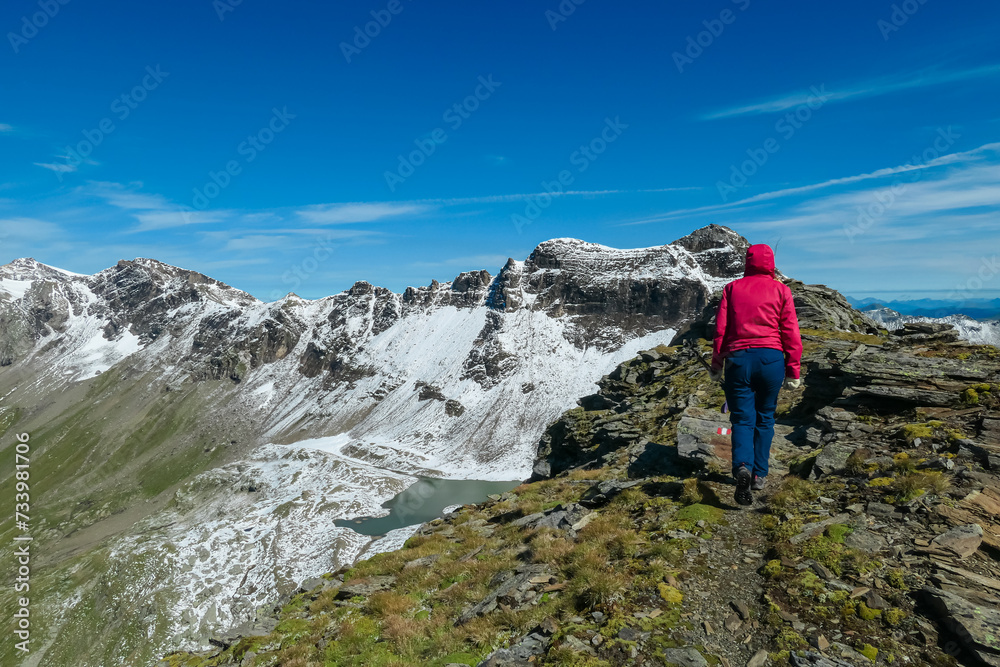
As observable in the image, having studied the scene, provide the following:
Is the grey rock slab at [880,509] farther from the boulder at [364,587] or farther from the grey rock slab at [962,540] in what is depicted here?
the boulder at [364,587]

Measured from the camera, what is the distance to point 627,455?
24.6 meters

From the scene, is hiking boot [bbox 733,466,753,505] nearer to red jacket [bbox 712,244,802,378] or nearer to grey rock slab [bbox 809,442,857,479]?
grey rock slab [bbox 809,442,857,479]

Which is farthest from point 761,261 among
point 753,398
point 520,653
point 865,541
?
point 520,653

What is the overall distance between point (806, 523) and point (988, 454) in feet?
15.4

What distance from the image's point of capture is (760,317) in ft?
38.0

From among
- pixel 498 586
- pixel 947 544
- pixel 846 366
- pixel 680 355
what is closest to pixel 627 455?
pixel 846 366

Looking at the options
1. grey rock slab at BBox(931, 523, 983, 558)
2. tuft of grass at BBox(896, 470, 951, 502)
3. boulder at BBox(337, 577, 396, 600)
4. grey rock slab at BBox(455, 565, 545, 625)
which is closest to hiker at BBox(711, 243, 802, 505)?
tuft of grass at BBox(896, 470, 951, 502)

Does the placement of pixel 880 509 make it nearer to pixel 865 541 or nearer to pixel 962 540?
pixel 865 541

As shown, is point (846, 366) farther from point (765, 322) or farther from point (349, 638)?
point (349, 638)

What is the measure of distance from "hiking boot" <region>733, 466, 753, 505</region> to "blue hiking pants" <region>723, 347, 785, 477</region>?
0.58ft

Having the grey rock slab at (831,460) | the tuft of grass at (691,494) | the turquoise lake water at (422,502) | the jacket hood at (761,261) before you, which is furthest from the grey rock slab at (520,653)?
the turquoise lake water at (422,502)

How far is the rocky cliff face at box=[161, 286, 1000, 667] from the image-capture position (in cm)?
738

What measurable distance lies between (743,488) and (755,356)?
3306 millimetres

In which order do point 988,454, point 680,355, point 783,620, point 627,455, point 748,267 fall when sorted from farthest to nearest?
point 680,355 → point 627,455 → point 748,267 → point 988,454 → point 783,620
